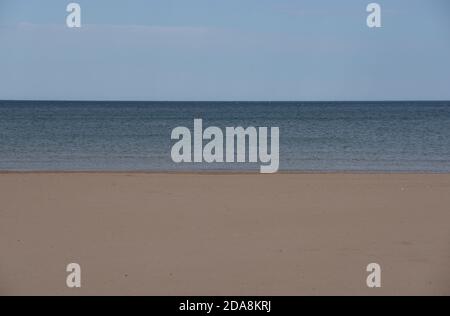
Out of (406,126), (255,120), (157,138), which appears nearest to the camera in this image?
(157,138)

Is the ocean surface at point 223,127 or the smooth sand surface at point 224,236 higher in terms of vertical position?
the ocean surface at point 223,127

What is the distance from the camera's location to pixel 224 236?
817cm

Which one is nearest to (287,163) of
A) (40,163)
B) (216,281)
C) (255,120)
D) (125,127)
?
(40,163)

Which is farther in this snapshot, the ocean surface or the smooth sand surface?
the ocean surface

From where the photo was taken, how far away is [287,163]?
69.3 feet

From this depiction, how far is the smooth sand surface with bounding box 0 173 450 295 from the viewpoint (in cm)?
639

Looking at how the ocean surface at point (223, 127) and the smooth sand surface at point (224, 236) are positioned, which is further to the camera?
the ocean surface at point (223, 127)

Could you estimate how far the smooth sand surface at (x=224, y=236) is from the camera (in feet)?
21.0

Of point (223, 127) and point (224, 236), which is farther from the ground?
point (223, 127)

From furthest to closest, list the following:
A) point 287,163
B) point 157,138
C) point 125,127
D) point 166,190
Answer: point 125,127 < point 157,138 < point 287,163 < point 166,190

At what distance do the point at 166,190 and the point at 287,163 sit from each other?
988cm

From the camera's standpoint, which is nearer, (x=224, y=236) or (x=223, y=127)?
(x=224, y=236)

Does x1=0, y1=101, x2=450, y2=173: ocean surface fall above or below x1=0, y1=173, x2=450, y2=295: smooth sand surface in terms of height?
above
